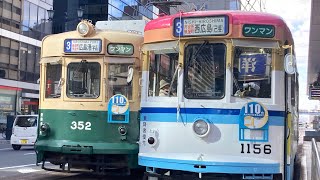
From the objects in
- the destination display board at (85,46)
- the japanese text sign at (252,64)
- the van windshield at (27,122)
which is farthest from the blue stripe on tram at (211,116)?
the van windshield at (27,122)

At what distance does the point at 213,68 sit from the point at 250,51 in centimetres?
62

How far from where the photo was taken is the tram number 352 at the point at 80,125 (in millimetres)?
9570

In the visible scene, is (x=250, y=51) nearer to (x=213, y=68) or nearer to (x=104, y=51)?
(x=213, y=68)

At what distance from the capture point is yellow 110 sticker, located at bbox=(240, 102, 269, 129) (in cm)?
692

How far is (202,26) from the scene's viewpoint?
23.5ft

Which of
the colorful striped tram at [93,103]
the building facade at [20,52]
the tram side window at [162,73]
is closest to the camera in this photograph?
the tram side window at [162,73]

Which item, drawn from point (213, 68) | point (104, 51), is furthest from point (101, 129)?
point (213, 68)

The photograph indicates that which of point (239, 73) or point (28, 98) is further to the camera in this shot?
point (28, 98)

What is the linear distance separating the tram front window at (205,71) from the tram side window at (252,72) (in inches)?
8.4

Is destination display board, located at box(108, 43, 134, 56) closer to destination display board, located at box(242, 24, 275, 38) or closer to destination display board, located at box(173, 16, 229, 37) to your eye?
destination display board, located at box(173, 16, 229, 37)

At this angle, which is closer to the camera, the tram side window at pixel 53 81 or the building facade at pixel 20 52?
the tram side window at pixel 53 81

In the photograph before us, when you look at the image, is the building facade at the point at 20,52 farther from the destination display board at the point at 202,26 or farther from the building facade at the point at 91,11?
the destination display board at the point at 202,26

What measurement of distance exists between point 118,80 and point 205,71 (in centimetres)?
302

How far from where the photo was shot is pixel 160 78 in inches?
301
